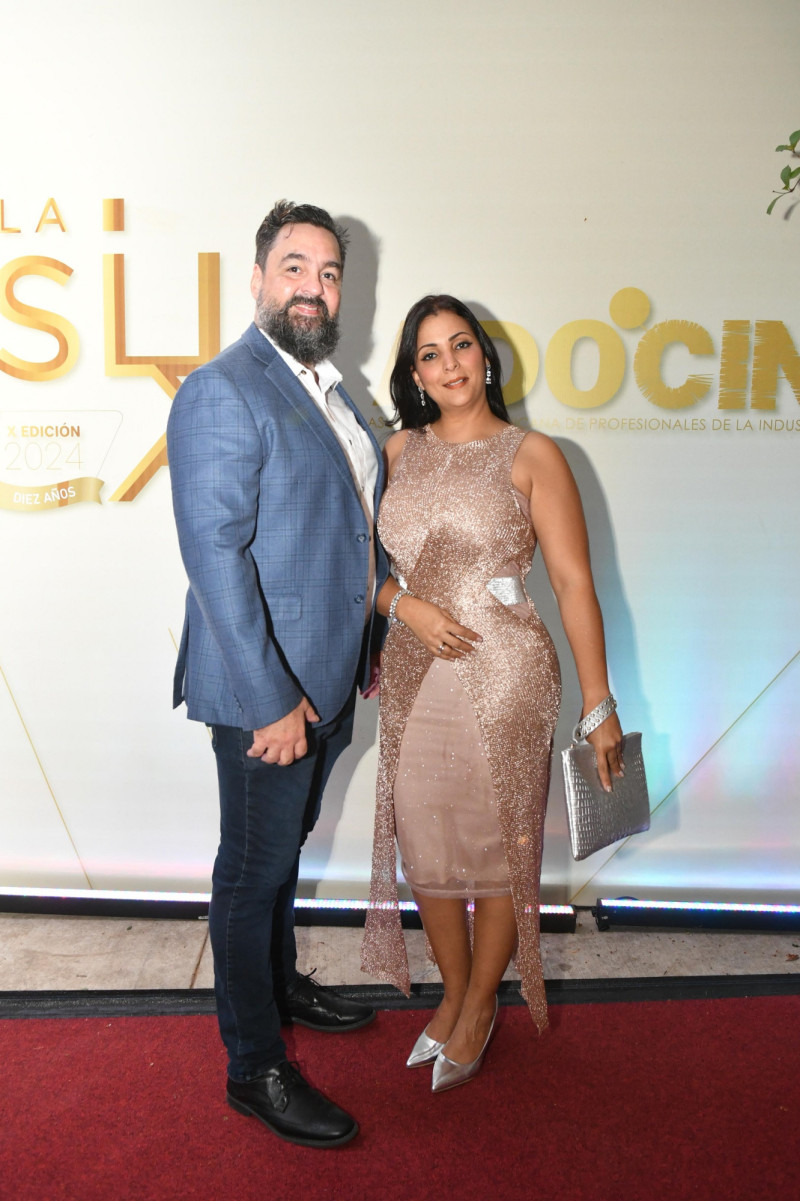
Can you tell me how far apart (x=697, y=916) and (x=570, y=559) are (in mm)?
1407

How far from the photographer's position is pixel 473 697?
2016mm

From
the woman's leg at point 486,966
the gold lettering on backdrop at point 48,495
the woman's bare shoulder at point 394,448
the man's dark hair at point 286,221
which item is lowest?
the woman's leg at point 486,966

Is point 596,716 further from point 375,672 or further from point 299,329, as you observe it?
point 299,329

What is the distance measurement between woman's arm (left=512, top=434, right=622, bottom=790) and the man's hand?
25.0 inches

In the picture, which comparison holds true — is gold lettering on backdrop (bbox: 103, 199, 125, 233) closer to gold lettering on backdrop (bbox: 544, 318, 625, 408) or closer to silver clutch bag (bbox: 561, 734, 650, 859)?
gold lettering on backdrop (bbox: 544, 318, 625, 408)

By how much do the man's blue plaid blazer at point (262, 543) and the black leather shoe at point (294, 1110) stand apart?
745 mm

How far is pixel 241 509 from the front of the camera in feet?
5.55

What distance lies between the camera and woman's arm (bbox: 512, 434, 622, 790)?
201 centimetres

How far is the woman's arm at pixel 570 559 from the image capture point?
2.01 meters

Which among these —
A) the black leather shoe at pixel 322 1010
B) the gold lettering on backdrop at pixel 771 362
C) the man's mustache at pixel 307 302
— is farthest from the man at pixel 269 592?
the gold lettering on backdrop at pixel 771 362

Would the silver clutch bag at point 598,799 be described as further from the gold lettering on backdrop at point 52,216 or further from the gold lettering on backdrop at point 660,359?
the gold lettering on backdrop at point 52,216

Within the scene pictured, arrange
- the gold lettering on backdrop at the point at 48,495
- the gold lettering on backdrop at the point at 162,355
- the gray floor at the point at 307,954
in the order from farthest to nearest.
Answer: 1. the gold lettering on backdrop at the point at 48,495
2. the gold lettering on backdrop at the point at 162,355
3. the gray floor at the point at 307,954

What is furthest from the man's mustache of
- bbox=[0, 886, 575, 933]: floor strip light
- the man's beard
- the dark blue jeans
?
bbox=[0, 886, 575, 933]: floor strip light

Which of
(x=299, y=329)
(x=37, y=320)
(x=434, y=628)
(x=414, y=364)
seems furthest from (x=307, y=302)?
(x=37, y=320)
